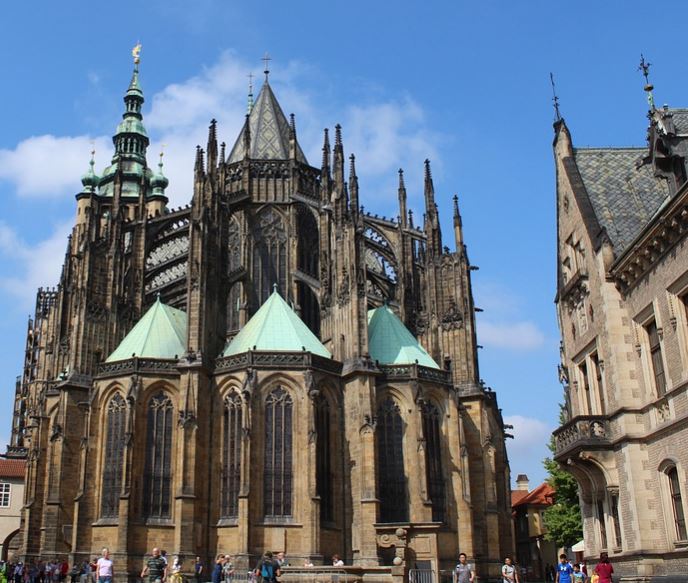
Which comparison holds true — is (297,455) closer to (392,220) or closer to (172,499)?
(172,499)

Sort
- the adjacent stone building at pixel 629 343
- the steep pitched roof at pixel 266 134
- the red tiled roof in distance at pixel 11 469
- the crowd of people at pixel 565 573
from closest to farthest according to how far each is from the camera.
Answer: the crowd of people at pixel 565 573 < the adjacent stone building at pixel 629 343 < the steep pitched roof at pixel 266 134 < the red tiled roof in distance at pixel 11 469

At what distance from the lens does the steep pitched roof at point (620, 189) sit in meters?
22.6

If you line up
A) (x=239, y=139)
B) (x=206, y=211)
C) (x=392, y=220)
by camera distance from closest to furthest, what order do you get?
(x=206, y=211) < (x=392, y=220) < (x=239, y=139)

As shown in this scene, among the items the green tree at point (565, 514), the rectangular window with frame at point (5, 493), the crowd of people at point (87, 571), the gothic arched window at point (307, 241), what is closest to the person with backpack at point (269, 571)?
the crowd of people at point (87, 571)

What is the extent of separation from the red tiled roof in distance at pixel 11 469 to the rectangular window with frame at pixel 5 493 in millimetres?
810

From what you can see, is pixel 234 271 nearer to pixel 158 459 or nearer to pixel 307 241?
pixel 307 241

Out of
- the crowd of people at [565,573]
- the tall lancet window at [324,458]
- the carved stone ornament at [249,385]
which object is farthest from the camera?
the tall lancet window at [324,458]

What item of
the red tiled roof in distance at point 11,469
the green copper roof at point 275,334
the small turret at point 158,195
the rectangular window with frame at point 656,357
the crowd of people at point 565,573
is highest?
the small turret at point 158,195

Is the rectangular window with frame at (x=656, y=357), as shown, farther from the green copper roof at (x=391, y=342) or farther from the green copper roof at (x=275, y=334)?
the green copper roof at (x=275, y=334)

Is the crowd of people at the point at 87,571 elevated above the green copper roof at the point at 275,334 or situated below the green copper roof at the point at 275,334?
below

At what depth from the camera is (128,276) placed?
41.6 metres

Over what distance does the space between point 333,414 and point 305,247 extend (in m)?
13.4

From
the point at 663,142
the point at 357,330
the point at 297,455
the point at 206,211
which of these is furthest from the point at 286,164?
the point at 663,142

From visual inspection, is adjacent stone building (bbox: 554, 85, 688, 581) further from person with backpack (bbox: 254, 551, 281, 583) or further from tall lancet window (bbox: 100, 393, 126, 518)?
tall lancet window (bbox: 100, 393, 126, 518)
